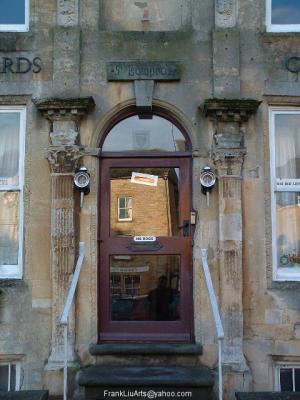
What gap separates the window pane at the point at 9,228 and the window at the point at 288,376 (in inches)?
141

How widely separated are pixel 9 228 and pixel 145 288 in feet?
6.28

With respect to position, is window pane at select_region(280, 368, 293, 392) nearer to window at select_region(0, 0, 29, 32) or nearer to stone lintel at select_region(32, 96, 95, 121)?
stone lintel at select_region(32, 96, 95, 121)

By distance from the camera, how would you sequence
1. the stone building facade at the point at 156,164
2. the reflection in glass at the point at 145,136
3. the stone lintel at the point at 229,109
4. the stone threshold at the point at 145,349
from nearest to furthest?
the stone threshold at the point at 145,349 → the stone building facade at the point at 156,164 → the stone lintel at the point at 229,109 → the reflection in glass at the point at 145,136

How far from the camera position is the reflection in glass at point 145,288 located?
786cm

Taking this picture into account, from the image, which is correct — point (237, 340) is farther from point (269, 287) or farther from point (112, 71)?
point (112, 71)

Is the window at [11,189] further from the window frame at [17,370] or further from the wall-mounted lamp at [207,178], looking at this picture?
the wall-mounted lamp at [207,178]

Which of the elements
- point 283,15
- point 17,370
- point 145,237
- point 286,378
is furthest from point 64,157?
point 286,378

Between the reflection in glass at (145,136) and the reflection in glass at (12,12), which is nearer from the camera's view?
the reflection in glass at (145,136)

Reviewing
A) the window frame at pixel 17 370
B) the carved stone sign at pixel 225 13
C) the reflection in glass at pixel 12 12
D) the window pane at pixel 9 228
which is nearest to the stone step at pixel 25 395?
the window frame at pixel 17 370

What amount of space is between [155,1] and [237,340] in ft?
14.9

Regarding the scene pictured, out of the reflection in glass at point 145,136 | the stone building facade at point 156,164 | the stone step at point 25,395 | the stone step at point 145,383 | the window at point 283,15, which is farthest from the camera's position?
the window at point 283,15

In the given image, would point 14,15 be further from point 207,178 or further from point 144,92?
point 207,178

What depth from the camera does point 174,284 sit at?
7.87 metres

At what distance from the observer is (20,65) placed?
26.5 feet
